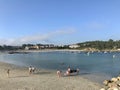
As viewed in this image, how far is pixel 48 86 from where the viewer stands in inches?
1204

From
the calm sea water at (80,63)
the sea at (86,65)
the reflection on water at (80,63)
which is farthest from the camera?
the reflection on water at (80,63)

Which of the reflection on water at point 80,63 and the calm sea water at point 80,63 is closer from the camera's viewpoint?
the calm sea water at point 80,63

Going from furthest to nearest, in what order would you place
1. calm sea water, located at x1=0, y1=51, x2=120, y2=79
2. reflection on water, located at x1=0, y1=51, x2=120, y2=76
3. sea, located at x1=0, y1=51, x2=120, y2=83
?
reflection on water, located at x1=0, y1=51, x2=120, y2=76 → calm sea water, located at x1=0, y1=51, x2=120, y2=79 → sea, located at x1=0, y1=51, x2=120, y2=83

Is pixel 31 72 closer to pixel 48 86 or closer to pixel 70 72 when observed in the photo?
pixel 70 72

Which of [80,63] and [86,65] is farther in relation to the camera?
[80,63]

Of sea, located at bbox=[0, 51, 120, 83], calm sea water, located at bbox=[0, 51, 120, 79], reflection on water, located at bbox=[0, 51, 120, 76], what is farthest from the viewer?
reflection on water, located at bbox=[0, 51, 120, 76]

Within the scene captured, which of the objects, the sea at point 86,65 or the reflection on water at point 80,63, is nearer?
the sea at point 86,65

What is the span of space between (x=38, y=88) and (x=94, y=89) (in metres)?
6.43

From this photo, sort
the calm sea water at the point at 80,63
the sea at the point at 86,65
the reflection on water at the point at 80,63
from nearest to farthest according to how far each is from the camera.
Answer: the sea at the point at 86,65
the calm sea water at the point at 80,63
the reflection on water at the point at 80,63

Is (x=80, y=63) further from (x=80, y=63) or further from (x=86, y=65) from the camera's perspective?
(x=86, y=65)

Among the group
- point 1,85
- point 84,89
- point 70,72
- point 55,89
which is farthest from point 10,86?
point 70,72

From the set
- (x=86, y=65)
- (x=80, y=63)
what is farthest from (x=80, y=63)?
(x=86, y=65)

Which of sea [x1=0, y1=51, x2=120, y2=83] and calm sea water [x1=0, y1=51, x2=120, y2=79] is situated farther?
calm sea water [x1=0, y1=51, x2=120, y2=79]

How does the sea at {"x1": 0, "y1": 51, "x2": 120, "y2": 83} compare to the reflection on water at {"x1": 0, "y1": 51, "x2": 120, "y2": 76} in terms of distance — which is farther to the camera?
the reflection on water at {"x1": 0, "y1": 51, "x2": 120, "y2": 76}
